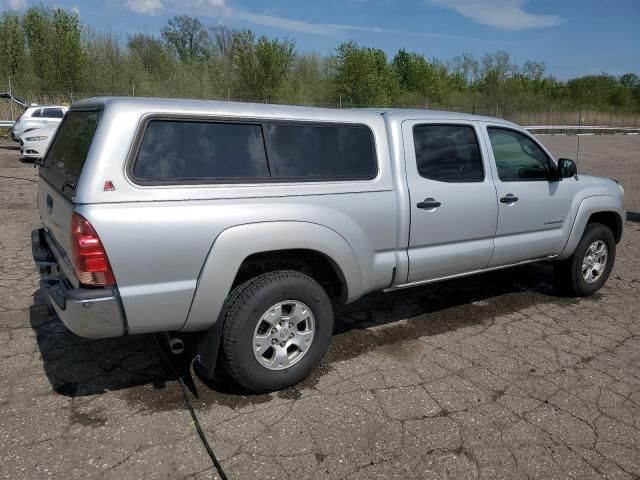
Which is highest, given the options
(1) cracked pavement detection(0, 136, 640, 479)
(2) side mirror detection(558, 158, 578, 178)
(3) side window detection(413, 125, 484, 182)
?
(3) side window detection(413, 125, 484, 182)

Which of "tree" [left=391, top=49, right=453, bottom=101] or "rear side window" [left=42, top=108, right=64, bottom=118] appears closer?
"rear side window" [left=42, top=108, right=64, bottom=118]

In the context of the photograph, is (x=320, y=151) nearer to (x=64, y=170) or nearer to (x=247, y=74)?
(x=64, y=170)

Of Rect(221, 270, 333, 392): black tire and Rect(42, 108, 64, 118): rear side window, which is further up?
Rect(42, 108, 64, 118): rear side window

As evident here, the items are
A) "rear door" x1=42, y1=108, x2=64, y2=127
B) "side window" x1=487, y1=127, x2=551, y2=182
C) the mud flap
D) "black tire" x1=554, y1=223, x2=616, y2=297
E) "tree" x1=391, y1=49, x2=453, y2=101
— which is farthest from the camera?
"tree" x1=391, y1=49, x2=453, y2=101

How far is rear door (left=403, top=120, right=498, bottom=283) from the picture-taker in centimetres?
395

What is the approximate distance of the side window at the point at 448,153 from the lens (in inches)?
159

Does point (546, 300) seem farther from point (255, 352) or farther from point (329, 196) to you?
point (255, 352)

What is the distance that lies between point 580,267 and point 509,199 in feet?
4.68

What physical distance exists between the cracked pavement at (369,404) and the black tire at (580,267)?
1.21ft

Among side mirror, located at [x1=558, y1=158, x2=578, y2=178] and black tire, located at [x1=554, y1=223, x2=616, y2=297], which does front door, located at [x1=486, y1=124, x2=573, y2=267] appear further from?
black tire, located at [x1=554, y1=223, x2=616, y2=297]

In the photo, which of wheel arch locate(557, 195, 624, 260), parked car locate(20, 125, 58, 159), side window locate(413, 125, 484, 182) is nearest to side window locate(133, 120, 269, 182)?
side window locate(413, 125, 484, 182)

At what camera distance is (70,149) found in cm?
339

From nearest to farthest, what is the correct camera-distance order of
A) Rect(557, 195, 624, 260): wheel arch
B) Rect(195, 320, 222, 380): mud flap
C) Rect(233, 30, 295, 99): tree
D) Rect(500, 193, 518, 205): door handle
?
Rect(195, 320, 222, 380): mud flap, Rect(500, 193, 518, 205): door handle, Rect(557, 195, 624, 260): wheel arch, Rect(233, 30, 295, 99): tree

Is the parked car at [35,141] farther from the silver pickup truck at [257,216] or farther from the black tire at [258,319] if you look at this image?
the black tire at [258,319]
